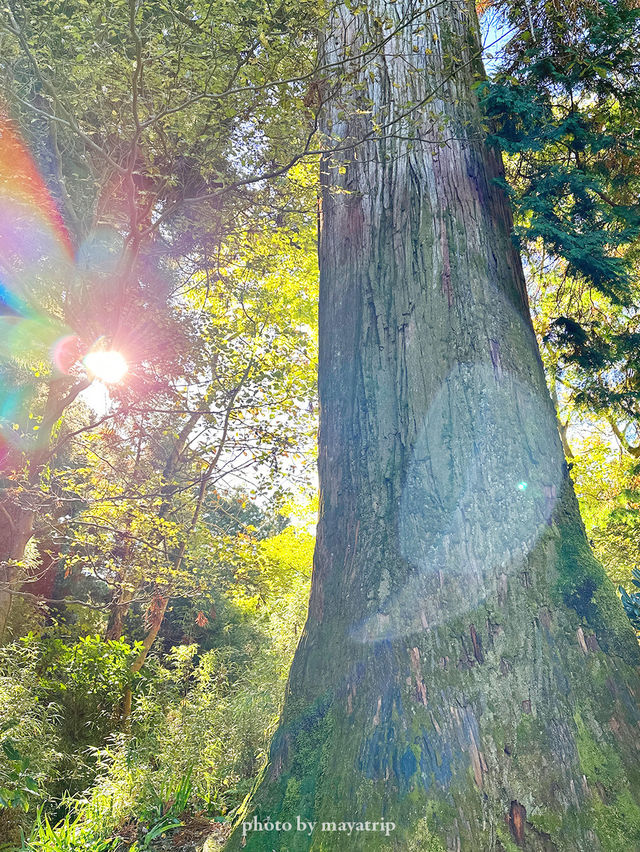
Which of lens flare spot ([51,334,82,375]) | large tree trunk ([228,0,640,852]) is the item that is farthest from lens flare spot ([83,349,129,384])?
large tree trunk ([228,0,640,852])

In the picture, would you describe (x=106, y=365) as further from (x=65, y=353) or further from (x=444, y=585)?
(x=444, y=585)

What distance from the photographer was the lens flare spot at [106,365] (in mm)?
4559

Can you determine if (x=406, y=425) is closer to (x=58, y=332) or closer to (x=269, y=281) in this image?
(x=58, y=332)

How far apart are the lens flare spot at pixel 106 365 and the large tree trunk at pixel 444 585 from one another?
2681mm

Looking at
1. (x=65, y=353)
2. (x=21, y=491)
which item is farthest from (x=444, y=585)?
(x=65, y=353)

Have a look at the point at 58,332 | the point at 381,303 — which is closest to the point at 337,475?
the point at 381,303

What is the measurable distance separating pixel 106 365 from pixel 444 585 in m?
4.08

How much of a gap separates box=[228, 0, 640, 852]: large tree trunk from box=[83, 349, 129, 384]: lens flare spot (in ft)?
8.79

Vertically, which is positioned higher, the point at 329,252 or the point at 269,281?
the point at 269,281

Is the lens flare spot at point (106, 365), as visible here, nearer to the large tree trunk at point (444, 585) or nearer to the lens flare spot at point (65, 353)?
the lens flare spot at point (65, 353)

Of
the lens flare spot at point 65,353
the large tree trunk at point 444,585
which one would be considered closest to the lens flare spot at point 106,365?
the lens flare spot at point 65,353

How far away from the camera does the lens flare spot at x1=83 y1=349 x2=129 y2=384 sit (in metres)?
4.56

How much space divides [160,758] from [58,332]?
420cm

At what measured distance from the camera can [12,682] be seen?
183 inches
